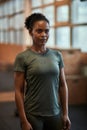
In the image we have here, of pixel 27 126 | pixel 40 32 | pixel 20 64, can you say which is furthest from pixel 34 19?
pixel 27 126

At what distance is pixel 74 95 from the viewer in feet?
14.2

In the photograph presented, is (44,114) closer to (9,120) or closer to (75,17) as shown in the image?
(9,120)

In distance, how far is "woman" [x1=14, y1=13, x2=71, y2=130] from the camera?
57.3 inches

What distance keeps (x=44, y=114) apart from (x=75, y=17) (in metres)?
5.04

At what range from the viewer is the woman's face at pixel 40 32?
1.51 metres

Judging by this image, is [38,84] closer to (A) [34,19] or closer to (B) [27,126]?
(B) [27,126]

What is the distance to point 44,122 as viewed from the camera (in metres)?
1.48

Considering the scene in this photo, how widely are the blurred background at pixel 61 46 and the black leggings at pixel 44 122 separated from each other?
191cm

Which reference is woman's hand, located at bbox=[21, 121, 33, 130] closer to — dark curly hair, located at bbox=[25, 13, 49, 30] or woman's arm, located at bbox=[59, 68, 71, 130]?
woman's arm, located at bbox=[59, 68, 71, 130]

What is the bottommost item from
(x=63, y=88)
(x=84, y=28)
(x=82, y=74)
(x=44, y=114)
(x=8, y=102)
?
(x=8, y=102)

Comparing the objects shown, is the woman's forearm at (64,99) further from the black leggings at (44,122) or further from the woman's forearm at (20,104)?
the woman's forearm at (20,104)

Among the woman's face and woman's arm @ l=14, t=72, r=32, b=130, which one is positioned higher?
the woman's face

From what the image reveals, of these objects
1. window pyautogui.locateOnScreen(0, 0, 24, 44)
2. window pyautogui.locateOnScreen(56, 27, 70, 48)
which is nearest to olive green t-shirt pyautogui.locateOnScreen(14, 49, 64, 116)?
window pyautogui.locateOnScreen(56, 27, 70, 48)

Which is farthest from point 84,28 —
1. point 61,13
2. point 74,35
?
point 61,13
